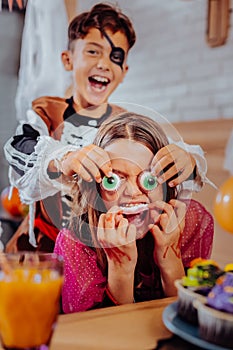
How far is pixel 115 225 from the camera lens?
5.09ft

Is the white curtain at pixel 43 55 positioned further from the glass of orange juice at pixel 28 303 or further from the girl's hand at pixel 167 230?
the glass of orange juice at pixel 28 303

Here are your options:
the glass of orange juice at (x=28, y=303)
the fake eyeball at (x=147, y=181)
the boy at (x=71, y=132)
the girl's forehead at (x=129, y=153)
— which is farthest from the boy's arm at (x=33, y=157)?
the glass of orange juice at (x=28, y=303)

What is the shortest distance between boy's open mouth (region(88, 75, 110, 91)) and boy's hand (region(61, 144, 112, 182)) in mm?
180

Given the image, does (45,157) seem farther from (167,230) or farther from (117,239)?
(167,230)

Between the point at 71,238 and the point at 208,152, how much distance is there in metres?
0.51

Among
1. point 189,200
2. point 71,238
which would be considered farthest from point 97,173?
point 189,200

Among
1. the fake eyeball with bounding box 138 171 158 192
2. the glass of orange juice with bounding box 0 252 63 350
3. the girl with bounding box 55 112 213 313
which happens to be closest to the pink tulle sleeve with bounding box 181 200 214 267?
the girl with bounding box 55 112 213 313

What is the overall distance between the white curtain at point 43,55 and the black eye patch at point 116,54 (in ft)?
0.43

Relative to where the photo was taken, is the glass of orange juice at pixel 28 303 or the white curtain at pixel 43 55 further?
the white curtain at pixel 43 55

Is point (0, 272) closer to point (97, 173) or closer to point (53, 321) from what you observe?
point (53, 321)

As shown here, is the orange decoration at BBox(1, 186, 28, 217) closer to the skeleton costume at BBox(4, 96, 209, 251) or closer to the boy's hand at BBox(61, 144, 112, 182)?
the skeleton costume at BBox(4, 96, 209, 251)

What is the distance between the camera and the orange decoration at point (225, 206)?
1674 millimetres

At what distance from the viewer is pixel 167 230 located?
5.30ft

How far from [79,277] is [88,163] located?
32 cm
